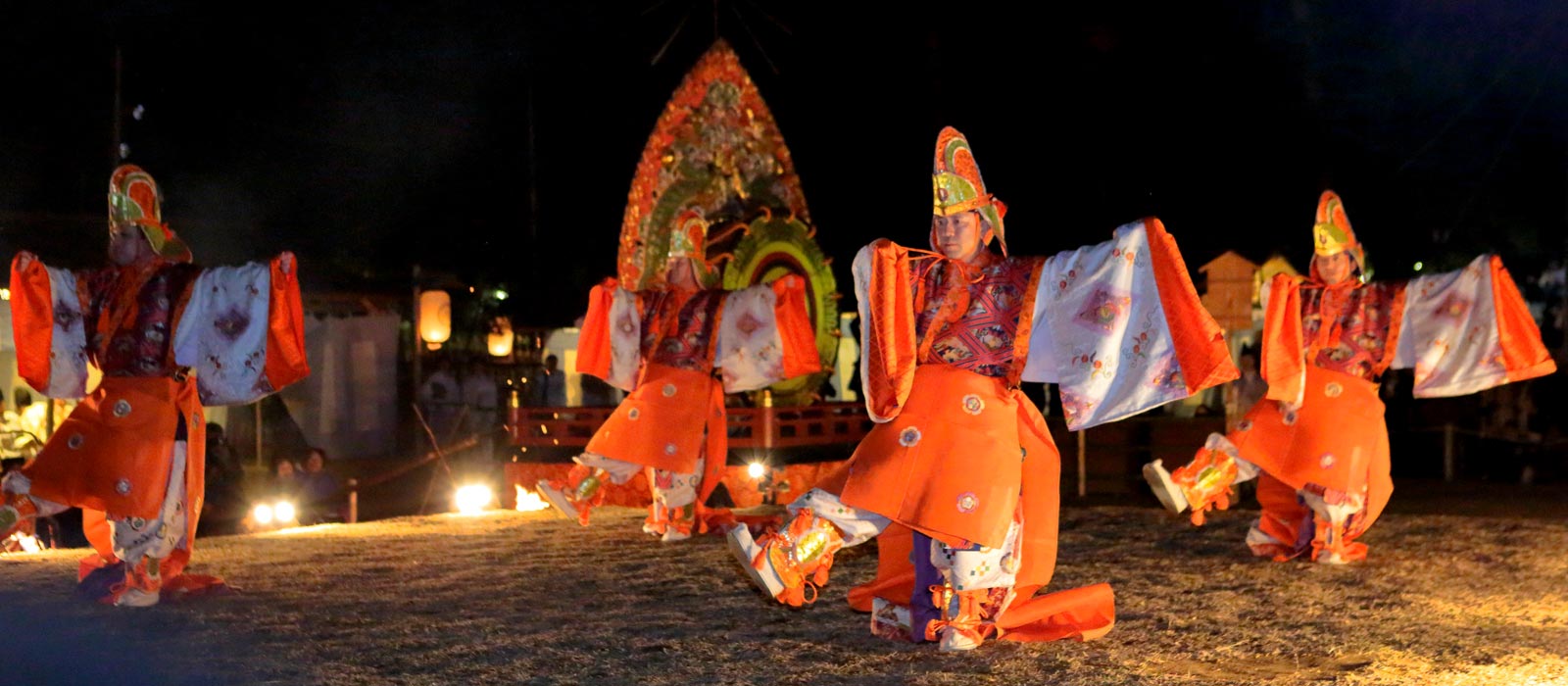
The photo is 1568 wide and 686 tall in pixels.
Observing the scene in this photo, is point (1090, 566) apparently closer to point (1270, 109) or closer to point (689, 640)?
point (689, 640)

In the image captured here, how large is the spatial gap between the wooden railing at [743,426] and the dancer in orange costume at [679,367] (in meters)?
2.01

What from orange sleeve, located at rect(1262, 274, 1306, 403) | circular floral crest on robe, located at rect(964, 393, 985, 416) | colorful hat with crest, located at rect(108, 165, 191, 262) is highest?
colorful hat with crest, located at rect(108, 165, 191, 262)

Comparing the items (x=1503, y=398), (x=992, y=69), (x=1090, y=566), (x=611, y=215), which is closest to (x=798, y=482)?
(x=1090, y=566)

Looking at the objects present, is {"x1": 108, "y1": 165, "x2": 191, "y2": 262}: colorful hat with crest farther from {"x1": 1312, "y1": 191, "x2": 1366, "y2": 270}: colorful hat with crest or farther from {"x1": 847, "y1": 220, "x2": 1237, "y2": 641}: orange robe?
{"x1": 1312, "y1": 191, "x2": 1366, "y2": 270}: colorful hat with crest

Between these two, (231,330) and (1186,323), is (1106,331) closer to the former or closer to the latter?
(1186,323)

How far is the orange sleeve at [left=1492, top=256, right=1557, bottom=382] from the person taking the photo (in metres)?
5.42

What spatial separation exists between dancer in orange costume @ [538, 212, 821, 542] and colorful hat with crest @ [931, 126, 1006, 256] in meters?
2.14

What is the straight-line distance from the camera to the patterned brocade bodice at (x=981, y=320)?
369 cm

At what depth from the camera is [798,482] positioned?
8.70 meters

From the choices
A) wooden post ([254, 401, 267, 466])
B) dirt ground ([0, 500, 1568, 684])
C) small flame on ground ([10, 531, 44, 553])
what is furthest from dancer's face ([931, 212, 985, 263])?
wooden post ([254, 401, 267, 466])

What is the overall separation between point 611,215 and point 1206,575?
9045mm

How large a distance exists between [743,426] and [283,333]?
14.0ft

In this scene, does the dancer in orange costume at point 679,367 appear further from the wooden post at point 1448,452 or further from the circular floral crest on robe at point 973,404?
the wooden post at point 1448,452

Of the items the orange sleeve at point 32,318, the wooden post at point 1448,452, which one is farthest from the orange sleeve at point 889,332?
the wooden post at point 1448,452
